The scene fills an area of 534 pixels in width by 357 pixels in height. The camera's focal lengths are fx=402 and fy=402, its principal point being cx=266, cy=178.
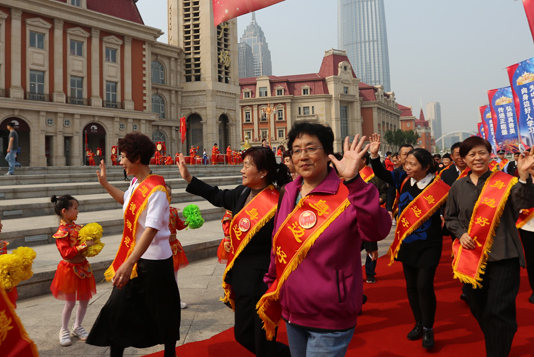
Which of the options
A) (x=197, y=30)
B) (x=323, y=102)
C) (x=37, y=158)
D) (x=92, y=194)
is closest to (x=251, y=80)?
(x=323, y=102)

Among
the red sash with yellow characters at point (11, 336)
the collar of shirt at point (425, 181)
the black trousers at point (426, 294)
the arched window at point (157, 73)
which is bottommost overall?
the black trousers at point (426, 294)

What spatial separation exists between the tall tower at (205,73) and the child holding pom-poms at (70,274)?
37273 mm

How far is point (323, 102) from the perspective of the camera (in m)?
59.7

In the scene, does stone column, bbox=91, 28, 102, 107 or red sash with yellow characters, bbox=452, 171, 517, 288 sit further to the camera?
stone column, bbox=91, 28, 102, 107

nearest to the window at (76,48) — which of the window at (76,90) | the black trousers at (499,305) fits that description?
the window at (76,90)

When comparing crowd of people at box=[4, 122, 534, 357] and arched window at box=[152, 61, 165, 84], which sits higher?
arched window at box=[152, 61, 165, 84]

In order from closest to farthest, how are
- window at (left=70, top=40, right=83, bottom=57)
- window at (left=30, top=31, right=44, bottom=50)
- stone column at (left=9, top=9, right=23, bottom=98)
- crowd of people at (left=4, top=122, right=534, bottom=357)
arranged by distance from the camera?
crowd of people at (left=4, top=122, right=534, bottom=357), stone column at (left=9, top=9, right=23, bottom=98), window at (left=30, top=31, right=44, bottom=50), window at (left=70, top=40, right=83, bottom=57)

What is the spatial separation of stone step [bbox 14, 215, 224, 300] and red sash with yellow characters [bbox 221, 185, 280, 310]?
11.6 feet

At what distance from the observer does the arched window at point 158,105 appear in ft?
125

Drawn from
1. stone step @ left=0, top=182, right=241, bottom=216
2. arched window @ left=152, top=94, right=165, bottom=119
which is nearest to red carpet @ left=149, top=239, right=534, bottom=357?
stone step @ left=0, top=182, right=241, bottom=216

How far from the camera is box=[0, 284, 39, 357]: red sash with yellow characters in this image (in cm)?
194

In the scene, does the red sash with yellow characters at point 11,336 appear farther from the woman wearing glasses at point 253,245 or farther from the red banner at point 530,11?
the red banner at point 530,11

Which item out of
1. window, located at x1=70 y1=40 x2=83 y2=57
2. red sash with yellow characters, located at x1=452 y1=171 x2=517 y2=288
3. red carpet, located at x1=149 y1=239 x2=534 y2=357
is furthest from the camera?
window, located at x1=70 y1=40 x2=83 y2=57

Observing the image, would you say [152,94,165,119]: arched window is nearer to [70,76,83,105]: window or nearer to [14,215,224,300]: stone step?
[70,76,83,105]: window
